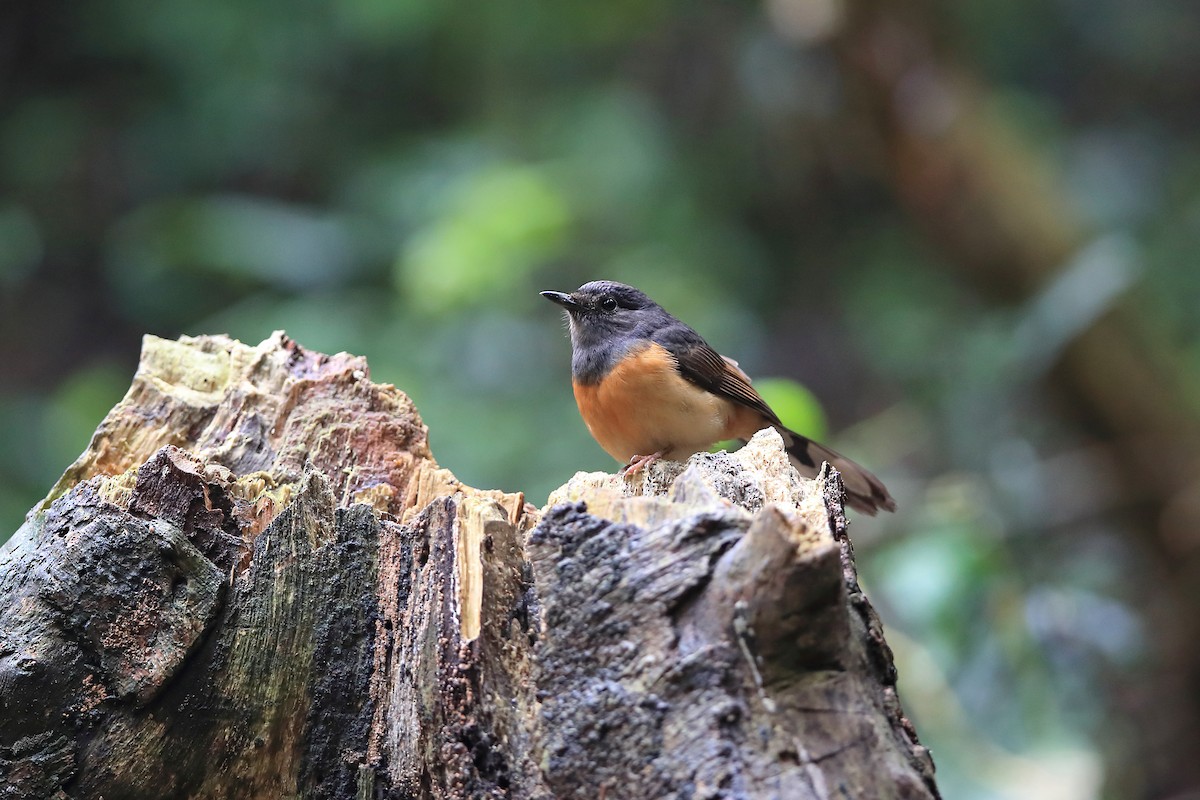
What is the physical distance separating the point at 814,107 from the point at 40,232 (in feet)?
22.3

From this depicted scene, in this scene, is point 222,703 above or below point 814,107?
below

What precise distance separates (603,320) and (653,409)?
2.40 ft

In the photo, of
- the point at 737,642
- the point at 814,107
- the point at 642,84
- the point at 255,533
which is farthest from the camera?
the point at 642,84

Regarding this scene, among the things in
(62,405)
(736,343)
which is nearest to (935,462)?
(736,343)

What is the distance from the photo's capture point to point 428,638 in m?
2.31

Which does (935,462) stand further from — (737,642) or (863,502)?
(737,642)

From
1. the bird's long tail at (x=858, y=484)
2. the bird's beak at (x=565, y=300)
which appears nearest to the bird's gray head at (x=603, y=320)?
the bird's beak at (x=565, y=300)

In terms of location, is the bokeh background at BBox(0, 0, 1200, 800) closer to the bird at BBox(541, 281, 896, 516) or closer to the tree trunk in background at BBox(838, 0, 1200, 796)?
the tree trunk in background at BBox(838, 0, 1200, 796)

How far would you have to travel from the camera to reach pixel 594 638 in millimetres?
2014

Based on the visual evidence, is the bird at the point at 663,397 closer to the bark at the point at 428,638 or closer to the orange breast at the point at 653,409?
the orange breast at the point at 653,409

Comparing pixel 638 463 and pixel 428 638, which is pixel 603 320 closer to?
pixel 638 463

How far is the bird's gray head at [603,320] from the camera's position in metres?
4.56

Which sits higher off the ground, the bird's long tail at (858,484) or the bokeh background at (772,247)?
the bokeh background at (772,247)

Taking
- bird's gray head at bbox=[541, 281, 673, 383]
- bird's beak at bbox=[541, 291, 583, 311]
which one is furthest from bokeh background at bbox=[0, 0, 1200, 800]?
bird's beak at bbox=[541, 291, 583, 311]
